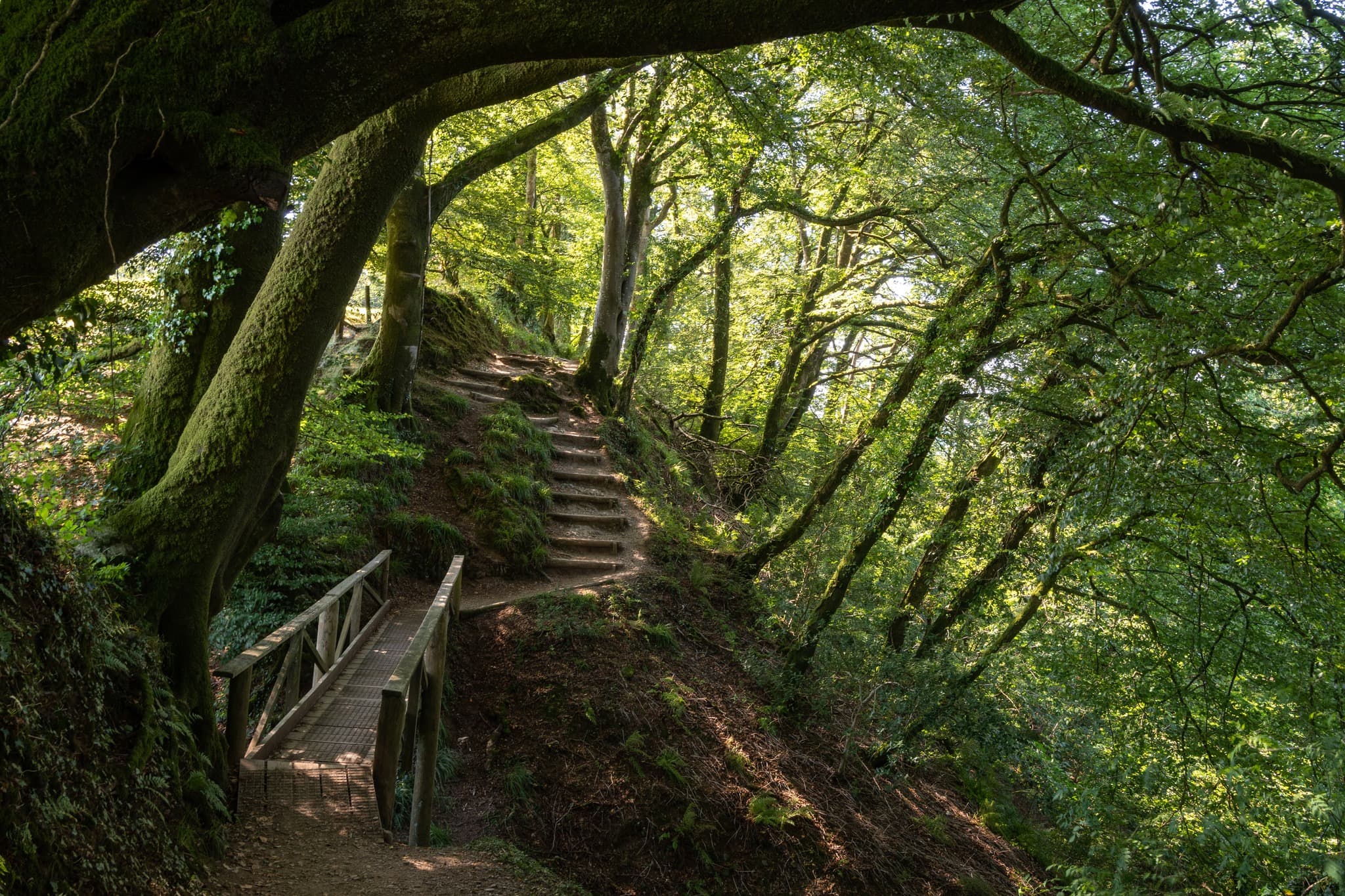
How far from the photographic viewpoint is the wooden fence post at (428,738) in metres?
5.30

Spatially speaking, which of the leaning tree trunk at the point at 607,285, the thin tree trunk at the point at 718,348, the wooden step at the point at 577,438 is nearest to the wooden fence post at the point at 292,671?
the wooden step at the point at 577,438

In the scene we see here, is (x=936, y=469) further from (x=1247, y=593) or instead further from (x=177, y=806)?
(x=177, y=806)

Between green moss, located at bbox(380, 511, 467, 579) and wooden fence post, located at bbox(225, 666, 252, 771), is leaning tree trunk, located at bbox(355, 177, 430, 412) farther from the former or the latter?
wooden fence post, located at bbox(225, 666, 252, 771)

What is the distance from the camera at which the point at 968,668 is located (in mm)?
8758

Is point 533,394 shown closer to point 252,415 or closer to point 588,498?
point 588,498

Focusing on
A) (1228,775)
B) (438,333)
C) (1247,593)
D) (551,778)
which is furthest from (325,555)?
(1247,593)

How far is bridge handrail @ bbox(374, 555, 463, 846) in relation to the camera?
184 inches

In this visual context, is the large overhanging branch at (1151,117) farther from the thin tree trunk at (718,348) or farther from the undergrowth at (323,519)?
the thin tree trunk at (718,348)

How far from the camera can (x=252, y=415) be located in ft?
14.8

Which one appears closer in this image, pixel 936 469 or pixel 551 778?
pixel 551 778

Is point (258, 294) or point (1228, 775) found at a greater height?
point (258, 294)

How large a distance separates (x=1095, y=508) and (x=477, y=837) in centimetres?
538

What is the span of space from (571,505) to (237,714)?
7.35m

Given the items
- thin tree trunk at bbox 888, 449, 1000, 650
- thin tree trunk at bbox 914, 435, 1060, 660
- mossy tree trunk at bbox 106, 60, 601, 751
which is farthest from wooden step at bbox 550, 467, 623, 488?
mossy tree trunk at bbox 106, 60, 601, 751
